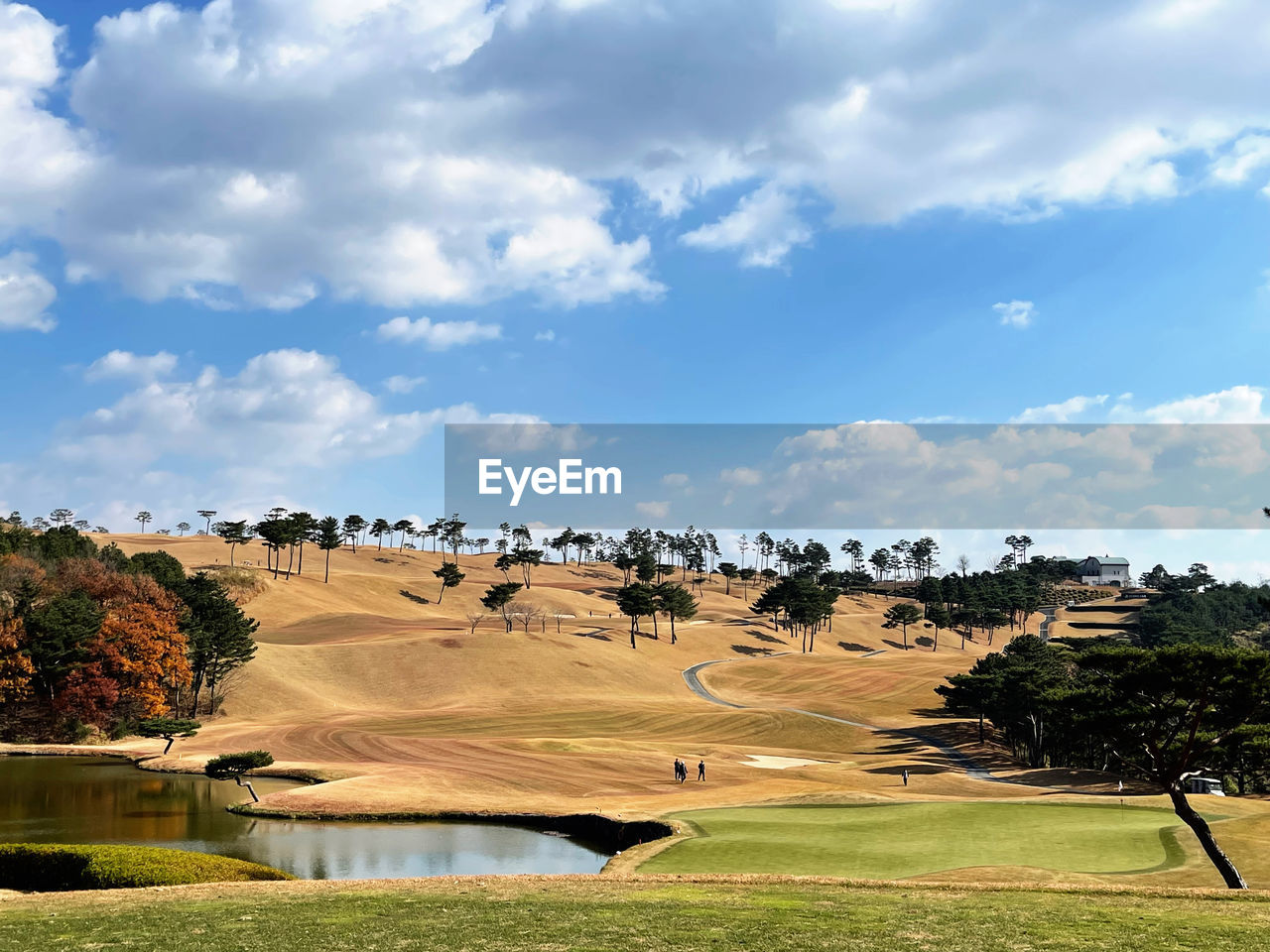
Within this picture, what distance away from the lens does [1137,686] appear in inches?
1208

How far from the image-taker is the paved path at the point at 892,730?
251ft

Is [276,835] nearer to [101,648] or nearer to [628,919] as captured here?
[628,919]

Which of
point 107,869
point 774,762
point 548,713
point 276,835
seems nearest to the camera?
point 107,869

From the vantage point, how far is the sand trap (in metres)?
73.4

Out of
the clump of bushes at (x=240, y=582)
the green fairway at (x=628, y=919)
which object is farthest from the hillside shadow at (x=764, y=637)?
the green fairway at (x=628, y=919)

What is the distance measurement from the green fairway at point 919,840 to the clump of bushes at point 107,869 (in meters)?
13.2

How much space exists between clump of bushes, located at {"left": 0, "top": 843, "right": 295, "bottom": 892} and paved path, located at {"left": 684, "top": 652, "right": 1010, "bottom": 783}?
182 ft

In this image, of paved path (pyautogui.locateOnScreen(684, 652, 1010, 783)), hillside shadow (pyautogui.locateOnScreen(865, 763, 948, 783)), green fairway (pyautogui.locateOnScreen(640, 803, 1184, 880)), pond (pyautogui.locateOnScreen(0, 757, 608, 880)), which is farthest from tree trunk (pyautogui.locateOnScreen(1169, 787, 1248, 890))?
hillside shadow (pyautogui.locateOnScreen(865, 763, 948, 783))

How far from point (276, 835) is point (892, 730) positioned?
7174 cm

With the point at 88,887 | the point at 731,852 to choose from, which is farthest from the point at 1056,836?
the point at 88,887

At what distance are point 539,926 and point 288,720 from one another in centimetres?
7378

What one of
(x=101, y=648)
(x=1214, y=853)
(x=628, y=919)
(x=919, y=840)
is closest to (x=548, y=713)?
(x=101, y=648)

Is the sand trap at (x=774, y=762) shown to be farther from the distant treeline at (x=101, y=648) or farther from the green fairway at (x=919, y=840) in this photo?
the distant treeline at (x=101, y=648)

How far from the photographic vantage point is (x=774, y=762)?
3017 inches
